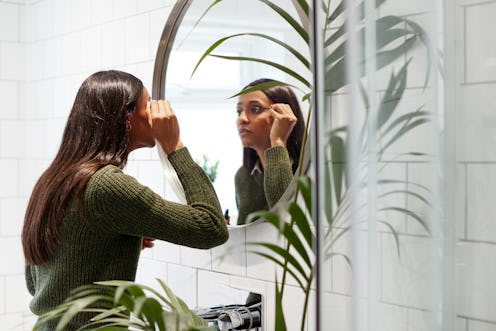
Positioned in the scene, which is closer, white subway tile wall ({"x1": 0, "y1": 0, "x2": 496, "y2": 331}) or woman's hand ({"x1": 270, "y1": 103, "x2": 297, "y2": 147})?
white subway tile wall ({"x1": 0, "y1": 0, "x2": 496, "y2": 331})

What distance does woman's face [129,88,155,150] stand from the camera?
1.44 meters

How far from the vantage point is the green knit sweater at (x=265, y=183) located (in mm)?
1464

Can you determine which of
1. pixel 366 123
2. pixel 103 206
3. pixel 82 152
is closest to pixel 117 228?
pixel 103 206

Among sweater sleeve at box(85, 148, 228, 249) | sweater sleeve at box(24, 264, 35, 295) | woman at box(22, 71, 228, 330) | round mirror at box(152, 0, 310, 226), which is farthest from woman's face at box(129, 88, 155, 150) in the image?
sweater sleeve at box(24, 264, 35, 295)

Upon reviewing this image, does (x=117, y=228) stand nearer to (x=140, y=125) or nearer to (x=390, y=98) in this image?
(x=140, y=125)

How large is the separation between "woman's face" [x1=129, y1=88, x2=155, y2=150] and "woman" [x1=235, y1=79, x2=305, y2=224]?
9.2 inches

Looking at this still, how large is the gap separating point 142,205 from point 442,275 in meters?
0.86

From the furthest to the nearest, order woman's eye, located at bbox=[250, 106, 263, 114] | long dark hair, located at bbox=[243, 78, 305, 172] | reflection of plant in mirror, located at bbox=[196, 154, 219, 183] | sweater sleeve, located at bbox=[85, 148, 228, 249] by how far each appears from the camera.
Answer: reflection of plant in mirror, located at bbox=[196, 154, 219, 183] → woman's eye, located at bbox=[250, 106, 263, 114] → long dark hair, located at bbox=[243, 78, 305, 172] → sweater sleeve, located at bbox=[85, 148, 228, 249]

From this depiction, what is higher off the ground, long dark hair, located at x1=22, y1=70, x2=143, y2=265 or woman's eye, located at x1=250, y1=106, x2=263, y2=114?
woman's eye, located at x1=250, y1=106, x2=263, y2=114

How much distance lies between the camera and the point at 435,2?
500 mm

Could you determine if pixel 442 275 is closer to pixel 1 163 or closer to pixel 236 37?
pixel 236 37

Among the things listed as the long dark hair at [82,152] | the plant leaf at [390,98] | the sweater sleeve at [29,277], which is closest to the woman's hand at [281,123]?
the long dark hair at [82,152]

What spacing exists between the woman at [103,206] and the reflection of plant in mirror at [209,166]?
0.74 ft

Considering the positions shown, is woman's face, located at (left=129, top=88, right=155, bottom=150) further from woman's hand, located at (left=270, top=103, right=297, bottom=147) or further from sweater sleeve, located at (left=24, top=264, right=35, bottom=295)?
sweater sleeve, located at (left=24, top=264, right=35, bottom=295)
